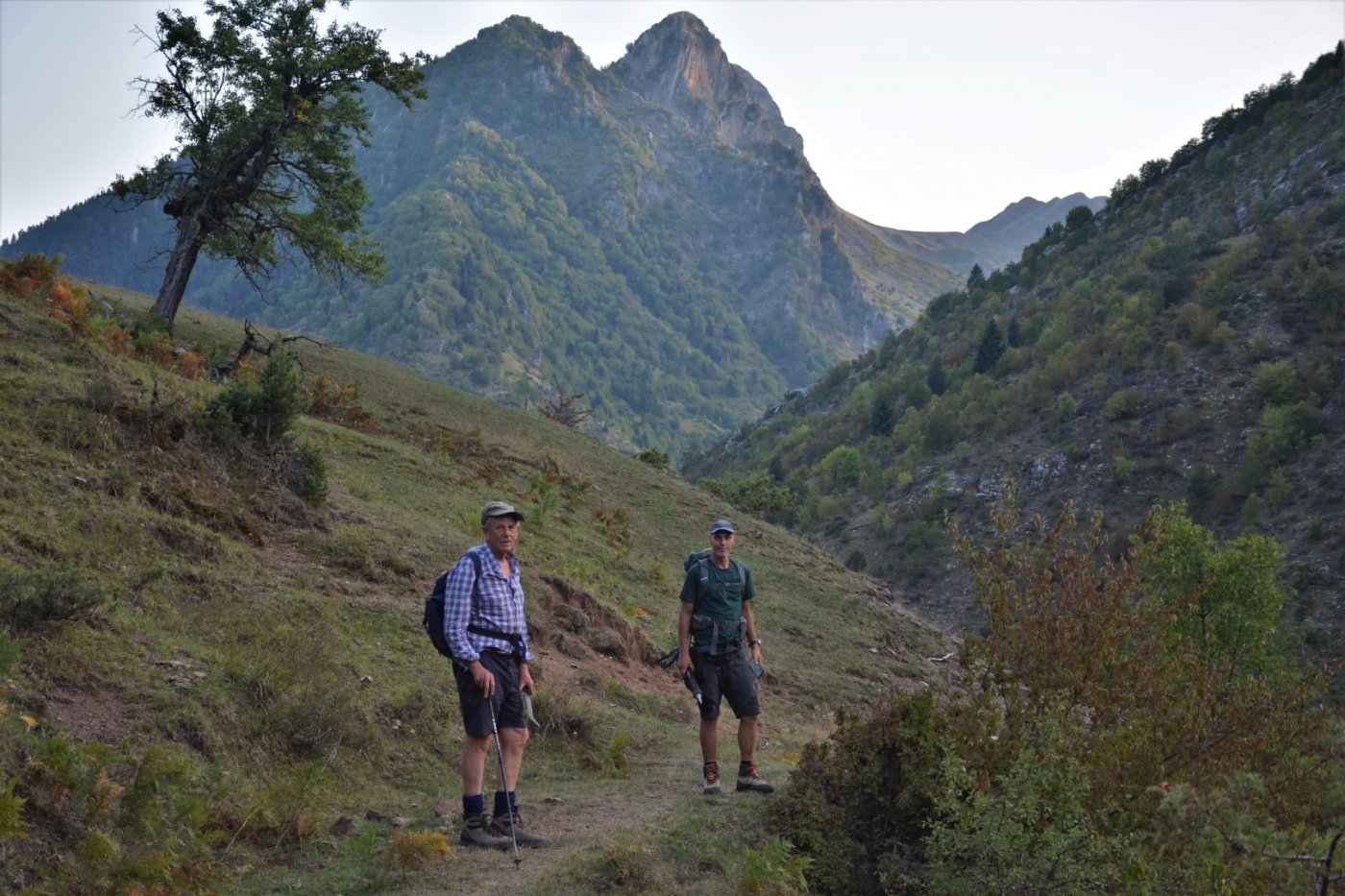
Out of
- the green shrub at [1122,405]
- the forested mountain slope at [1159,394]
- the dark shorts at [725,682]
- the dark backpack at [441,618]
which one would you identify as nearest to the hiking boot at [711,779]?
the dark shorts at [725,682]

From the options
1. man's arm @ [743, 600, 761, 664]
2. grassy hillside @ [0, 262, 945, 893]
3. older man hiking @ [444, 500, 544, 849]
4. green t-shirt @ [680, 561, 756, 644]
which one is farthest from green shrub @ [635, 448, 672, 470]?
older man hiking @ [444, 500, 544, 849]

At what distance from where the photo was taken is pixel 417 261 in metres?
183

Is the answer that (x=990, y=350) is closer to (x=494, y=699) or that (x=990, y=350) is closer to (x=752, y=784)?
(x=752, y=784)

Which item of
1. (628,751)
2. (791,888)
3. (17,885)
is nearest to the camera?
(17,885)

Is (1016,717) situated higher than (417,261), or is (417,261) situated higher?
(417,261)

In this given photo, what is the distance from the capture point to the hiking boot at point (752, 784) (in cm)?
805

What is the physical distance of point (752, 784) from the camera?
8.09 metres

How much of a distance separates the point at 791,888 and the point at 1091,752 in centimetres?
198

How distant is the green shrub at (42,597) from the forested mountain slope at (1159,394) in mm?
35516

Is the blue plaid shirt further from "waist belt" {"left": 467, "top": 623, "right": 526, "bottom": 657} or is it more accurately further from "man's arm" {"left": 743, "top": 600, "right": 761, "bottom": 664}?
"man's arm" {"left": 743, "top": 600, "right": 761, "bottom": 664}

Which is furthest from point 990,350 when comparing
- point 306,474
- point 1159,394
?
point 306,474

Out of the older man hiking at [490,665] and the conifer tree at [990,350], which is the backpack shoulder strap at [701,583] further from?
the conifer tree at [990,350]

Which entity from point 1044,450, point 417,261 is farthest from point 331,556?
point 417,261

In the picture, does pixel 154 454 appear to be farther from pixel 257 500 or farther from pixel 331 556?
pixel 331 556
